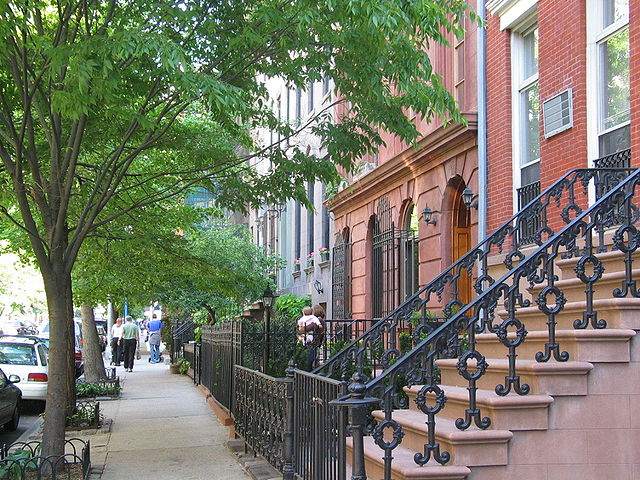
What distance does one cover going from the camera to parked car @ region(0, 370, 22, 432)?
13.3 meters

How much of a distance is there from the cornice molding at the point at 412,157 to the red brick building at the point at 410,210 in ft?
0.06

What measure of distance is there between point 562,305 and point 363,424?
2008mm

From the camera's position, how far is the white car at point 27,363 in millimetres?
16391

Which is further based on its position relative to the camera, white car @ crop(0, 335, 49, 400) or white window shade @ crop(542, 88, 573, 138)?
white car @ crop(0, 335, 49, 400)

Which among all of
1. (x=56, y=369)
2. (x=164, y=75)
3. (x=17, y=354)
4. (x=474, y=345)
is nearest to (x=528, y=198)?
(x=164, y=75)

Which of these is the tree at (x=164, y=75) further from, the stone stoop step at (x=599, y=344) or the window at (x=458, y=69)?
the window at (x=458, y=69)

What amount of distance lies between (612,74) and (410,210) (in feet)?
27.3

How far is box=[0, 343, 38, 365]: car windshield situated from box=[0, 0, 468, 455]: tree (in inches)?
239

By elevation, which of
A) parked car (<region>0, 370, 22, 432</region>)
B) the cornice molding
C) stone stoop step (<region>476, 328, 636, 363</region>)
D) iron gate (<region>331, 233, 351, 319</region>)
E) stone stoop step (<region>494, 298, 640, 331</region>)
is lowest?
parked car (<region>0, 370, 22, 432</region>)

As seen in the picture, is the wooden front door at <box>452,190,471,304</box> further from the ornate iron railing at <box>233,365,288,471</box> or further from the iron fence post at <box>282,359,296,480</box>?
the iron fence post at <box>282,359,296,480</box>

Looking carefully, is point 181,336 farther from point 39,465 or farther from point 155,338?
point 39,465

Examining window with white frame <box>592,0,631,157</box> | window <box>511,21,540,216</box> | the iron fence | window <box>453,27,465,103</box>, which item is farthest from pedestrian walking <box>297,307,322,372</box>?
window with white frame <box>592,0,631,157</box>

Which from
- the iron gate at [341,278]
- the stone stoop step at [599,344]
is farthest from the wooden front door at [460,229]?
the stone stoop step at [599,344]

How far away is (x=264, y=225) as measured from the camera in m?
39.6
